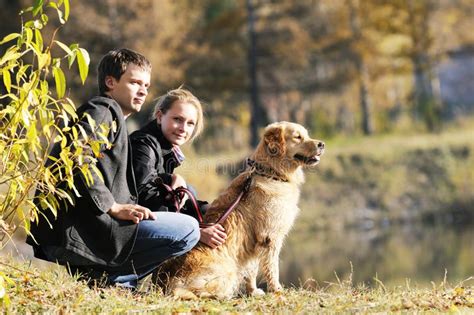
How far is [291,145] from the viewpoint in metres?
5.94

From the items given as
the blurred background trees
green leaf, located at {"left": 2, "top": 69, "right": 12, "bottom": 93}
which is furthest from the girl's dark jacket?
the blurred background trees

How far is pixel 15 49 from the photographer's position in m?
4.15

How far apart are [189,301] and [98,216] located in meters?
0.86

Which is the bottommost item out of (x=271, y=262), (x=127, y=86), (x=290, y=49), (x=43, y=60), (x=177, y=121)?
(x=271, y=262)

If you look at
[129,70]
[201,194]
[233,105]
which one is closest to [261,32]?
[233,105]

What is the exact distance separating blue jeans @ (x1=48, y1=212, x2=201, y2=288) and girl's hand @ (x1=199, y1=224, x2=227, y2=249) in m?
0.18

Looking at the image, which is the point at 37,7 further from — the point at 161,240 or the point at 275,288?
the point at 275,288

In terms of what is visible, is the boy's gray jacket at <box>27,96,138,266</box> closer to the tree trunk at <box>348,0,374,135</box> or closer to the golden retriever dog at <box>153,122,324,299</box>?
the golden retriever dog at <box>153,122,324,299</box>

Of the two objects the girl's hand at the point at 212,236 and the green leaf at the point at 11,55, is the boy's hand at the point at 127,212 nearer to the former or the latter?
the girl's hand at the point at 212,236

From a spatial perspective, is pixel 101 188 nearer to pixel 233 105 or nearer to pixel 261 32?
pixel 261 32

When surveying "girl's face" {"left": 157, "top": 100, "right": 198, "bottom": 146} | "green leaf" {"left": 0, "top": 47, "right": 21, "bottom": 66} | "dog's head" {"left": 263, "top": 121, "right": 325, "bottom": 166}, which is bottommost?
"dog's head" {"left": 263, "top": 121, "right": 325, "bottom": 166}

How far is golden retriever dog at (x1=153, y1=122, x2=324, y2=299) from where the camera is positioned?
17.3 feet

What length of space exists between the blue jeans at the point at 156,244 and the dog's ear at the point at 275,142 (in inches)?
41.5

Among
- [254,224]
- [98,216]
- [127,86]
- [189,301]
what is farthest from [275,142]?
[98,216]
